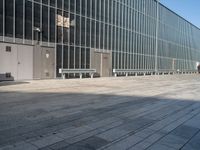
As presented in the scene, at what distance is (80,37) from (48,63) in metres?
5.04

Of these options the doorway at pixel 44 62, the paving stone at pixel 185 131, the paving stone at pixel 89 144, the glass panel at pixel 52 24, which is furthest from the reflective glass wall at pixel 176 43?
the paving stone at pixel 89 144

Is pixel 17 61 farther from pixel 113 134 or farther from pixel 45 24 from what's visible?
pixel 113 134

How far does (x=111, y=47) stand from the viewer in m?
28.2

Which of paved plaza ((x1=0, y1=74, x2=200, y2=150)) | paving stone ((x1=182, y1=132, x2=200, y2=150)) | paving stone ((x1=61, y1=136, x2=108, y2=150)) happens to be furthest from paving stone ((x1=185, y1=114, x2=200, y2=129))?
paving stone ((x1=61, y1=136, x2=108, y2=150))

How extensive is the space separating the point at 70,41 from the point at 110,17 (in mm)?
8264

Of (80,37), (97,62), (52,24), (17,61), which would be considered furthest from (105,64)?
(17,61)

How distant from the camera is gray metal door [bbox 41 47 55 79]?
1945 centimetres

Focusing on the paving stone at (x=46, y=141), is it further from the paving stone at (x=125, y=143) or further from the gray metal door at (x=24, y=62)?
the gray metal door at (x=24, y=62)

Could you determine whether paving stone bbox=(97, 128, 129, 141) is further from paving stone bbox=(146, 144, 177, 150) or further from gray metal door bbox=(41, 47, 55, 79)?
gray metal door bbox=(41, 47, 55, 79)

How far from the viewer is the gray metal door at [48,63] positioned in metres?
19.5

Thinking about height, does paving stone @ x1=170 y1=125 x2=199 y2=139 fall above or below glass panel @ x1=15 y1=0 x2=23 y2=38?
below

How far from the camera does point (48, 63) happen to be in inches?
780

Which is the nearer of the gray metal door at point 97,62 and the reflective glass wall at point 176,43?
the gray metal door at point 97,62

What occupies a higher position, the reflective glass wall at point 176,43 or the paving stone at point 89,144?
the reflective glass wall at point 176,43
